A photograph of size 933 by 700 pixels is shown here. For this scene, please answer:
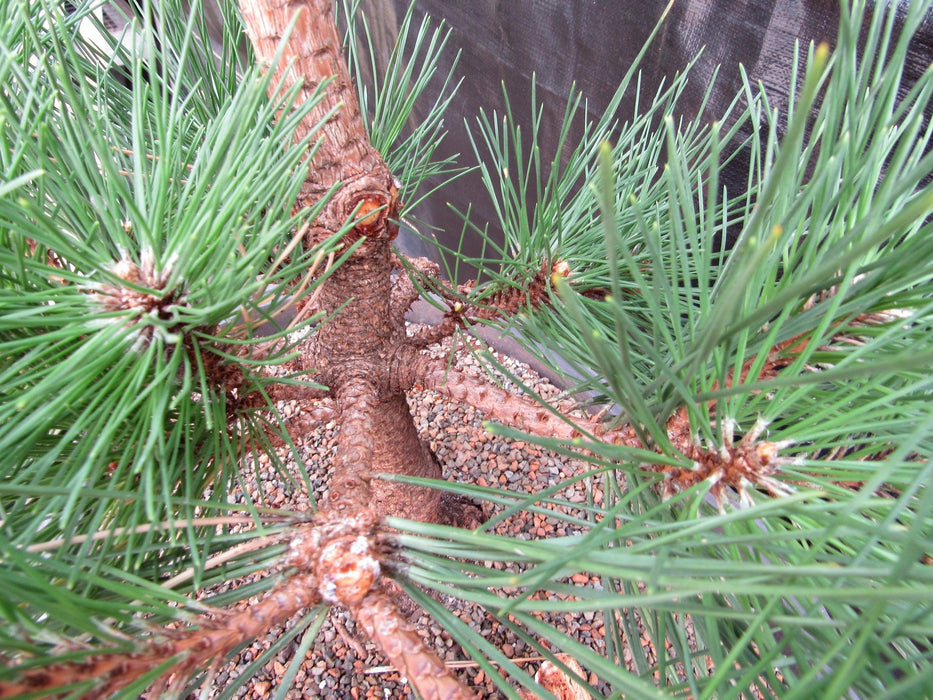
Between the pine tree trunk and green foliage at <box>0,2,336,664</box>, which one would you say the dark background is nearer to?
the pine tree trunk

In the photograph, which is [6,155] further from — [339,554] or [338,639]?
[338,639]

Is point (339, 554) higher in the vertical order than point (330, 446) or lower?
higher

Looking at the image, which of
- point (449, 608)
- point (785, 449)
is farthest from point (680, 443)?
point (449, 608)

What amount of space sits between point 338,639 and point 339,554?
447 millimetres

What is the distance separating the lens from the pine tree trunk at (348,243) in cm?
31

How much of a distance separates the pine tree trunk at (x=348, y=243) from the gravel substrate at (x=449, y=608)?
0.09m

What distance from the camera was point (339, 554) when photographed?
0.26 m

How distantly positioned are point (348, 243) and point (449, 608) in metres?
0.48

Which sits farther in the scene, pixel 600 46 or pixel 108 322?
pixel 600 46

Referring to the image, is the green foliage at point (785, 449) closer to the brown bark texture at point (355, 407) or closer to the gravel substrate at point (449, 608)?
the brown bark texture at point (355, 407)

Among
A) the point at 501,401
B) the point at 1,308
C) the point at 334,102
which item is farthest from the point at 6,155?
the point at 501,401

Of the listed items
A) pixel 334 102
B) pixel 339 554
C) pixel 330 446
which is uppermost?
pixel 334 102

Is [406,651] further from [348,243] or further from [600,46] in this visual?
[600,46]

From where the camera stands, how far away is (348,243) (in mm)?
381
